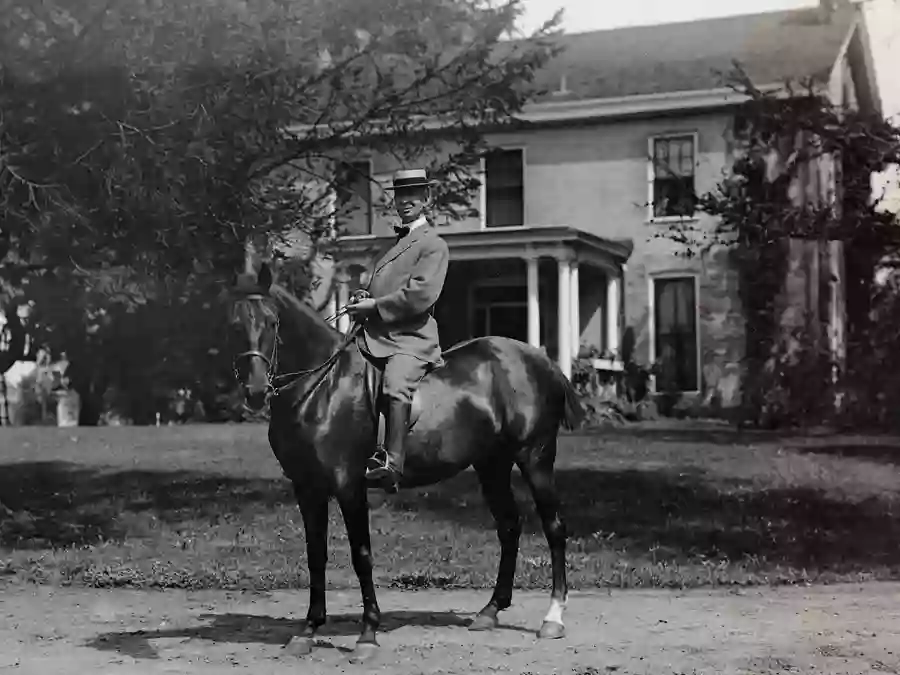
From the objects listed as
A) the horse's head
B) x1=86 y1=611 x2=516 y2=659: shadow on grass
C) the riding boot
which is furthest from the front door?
the horse's head

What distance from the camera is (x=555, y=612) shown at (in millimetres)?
7441

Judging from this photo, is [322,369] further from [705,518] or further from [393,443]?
[705,518]

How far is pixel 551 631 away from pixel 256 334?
2.44 metres

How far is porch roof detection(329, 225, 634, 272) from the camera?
21500 mm

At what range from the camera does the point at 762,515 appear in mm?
12094

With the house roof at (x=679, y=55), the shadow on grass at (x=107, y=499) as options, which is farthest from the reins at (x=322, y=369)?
the house roof at (x=679, y=55)

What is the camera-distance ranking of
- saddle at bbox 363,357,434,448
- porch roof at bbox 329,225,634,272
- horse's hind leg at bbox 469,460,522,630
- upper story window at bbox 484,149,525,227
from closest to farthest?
1. saddle at bbox 363,357,434,448
2. horse's hind leg at bbox 469,460,522,630
3. porch roof at bbox 329,225,634,272
4. upper story window at bbox 484,149,525,227

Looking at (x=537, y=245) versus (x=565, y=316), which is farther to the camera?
(x=537, y=245)

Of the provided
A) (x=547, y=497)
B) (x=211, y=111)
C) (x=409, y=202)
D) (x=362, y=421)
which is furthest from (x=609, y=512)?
(x=409, y=202)

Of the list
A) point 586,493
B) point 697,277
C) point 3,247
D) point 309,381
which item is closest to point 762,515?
point 586,493

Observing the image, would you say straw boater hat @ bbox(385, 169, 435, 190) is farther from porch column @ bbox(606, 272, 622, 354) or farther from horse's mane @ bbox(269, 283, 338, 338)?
porch column @ bbox(606, 272, 622, 354)

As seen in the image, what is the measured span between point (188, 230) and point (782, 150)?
6.16m

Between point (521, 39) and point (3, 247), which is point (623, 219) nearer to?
point (521, 39)

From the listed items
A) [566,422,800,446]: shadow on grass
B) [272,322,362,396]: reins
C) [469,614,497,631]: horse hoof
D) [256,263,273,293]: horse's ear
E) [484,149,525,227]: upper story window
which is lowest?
[469,614,497,631]: horse hoof
